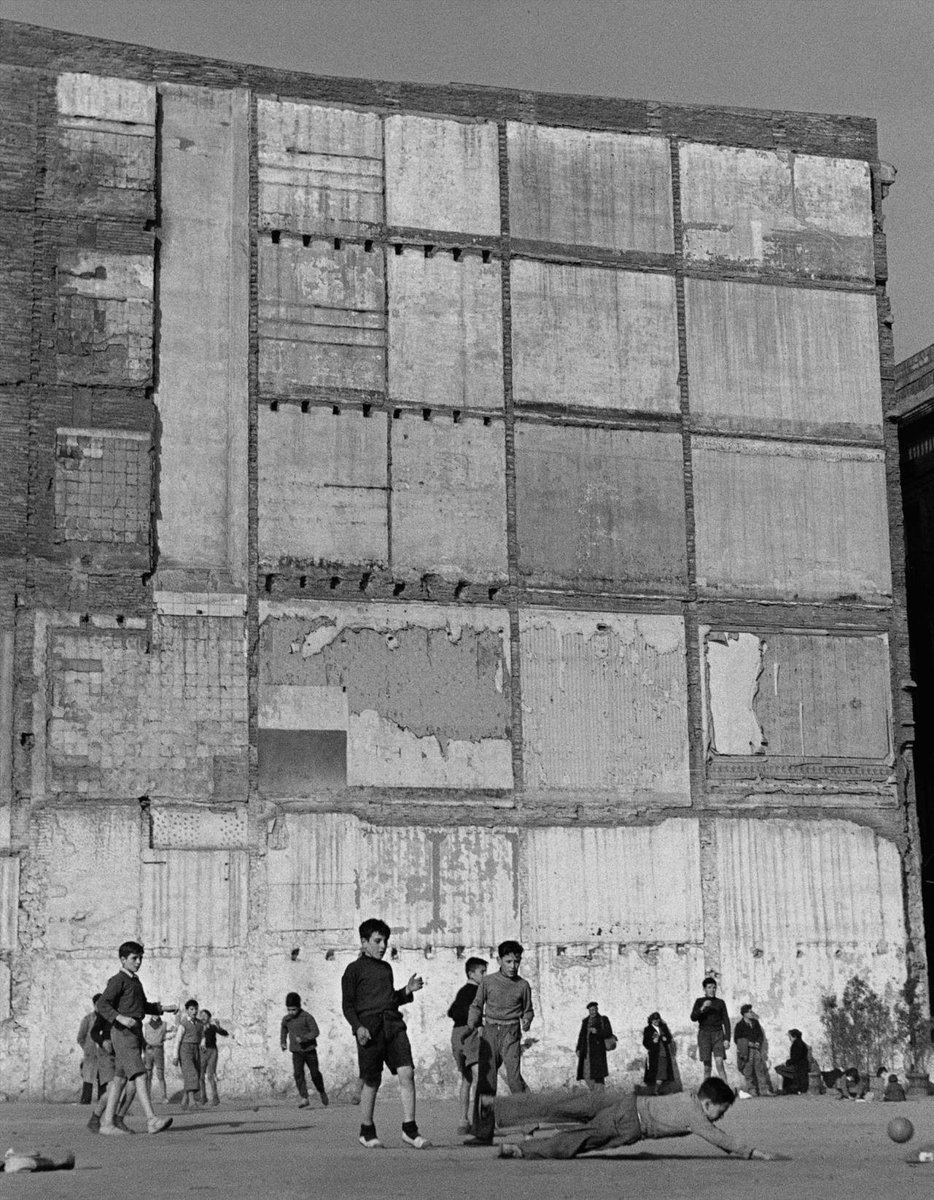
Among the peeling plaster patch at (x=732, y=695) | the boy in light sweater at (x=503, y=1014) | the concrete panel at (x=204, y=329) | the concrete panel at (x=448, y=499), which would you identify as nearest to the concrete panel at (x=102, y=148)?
the concrete panel at (x=204, y=329)

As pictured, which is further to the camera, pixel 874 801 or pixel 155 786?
pixel 874 801

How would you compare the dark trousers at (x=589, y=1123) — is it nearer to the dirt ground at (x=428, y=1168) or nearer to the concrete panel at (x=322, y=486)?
the dirt ground at (x=428, y=1168)

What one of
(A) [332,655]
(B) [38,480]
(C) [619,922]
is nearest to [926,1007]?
(C) [619,922]

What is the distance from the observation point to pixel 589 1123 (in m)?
13.5

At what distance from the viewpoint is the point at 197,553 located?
28.8 meters

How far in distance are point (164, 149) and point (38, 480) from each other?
5.64 m

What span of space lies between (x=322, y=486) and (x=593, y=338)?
509 cm

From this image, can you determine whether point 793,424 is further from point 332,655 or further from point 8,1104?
point 8,1104

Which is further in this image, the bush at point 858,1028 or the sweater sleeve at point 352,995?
the bush at point 858,1028

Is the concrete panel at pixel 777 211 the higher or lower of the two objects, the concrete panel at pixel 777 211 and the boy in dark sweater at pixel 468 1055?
the higher

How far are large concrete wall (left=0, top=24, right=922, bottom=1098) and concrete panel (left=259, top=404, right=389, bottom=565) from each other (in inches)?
2.5

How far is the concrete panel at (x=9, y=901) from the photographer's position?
26828mm

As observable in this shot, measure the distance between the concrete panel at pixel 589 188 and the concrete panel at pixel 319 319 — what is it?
2722 millimetres

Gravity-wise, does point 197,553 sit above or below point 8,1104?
above
